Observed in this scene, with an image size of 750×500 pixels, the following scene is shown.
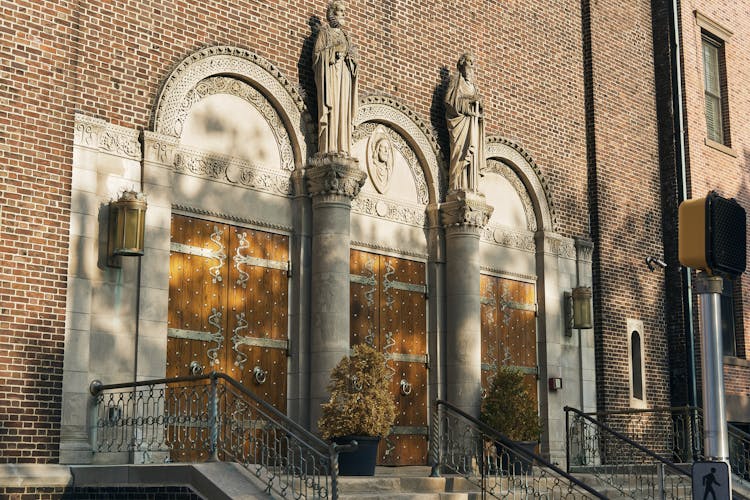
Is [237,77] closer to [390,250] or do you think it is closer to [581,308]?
[390,250]

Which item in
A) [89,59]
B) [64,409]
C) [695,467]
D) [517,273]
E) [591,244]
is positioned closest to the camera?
[695,467]

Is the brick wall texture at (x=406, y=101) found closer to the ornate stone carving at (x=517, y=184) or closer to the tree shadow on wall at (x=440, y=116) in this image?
the tree shadow on wall at (x=440, y=116)

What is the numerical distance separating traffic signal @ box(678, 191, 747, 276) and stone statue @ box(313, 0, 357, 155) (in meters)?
9.04

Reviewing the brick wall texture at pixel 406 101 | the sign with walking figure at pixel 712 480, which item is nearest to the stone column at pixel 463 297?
the brick wall texture at pixel 406 101

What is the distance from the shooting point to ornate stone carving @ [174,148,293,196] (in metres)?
13.2

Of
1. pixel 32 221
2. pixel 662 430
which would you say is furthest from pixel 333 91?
pixel 662 430

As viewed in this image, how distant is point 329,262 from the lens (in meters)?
14.2

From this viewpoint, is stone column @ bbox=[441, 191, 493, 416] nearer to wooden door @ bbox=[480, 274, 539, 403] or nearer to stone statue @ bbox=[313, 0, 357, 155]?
wooden door @ bbox=[480, 274, 539, 403]

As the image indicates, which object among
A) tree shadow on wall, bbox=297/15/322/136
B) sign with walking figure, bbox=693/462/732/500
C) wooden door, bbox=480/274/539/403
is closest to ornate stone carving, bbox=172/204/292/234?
tree shadow on wall, bbox=297/15/322/136

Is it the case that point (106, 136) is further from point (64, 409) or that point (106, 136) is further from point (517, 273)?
point (517, 273)

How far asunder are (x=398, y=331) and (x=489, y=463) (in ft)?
10.7

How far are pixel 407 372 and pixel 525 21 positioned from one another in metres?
6.83

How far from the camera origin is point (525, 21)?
61.2 feet

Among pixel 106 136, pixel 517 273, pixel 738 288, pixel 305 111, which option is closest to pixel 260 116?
pixel 305 111
